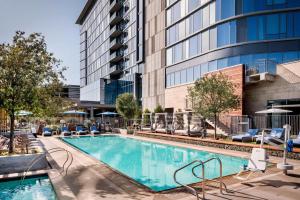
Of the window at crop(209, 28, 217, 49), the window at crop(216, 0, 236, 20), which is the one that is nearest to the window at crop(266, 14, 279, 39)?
the window at crop(216, 0, 236, 20)

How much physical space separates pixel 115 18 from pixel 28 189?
51698 mm

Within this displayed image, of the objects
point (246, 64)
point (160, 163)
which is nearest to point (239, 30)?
point (246, 64)

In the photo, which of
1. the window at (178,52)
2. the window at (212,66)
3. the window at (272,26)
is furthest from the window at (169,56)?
the window at (272,26)

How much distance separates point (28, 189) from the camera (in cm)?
867

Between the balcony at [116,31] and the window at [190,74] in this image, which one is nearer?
the window at [190,74]

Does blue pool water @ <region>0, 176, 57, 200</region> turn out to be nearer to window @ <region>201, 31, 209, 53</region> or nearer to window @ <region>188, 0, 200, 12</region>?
window @ <region>201, 31, 209, 53</region>

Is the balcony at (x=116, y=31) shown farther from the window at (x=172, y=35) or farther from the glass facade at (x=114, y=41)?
the window at (x=172, y=35)

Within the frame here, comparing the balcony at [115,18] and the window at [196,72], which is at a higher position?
the balcony at [115,18]

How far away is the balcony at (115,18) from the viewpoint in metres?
55.8

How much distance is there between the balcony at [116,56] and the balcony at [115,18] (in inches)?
256

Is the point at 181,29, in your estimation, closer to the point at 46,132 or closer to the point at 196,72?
the point at 196,72

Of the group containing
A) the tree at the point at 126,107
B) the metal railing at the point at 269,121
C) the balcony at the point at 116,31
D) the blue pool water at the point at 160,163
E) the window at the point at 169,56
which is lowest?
the blue pool water at the point at 160,163

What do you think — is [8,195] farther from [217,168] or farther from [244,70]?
[244,70]

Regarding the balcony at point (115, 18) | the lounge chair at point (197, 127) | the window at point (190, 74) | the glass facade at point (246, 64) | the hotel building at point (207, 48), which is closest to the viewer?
the glass facade at point (246, 64)
